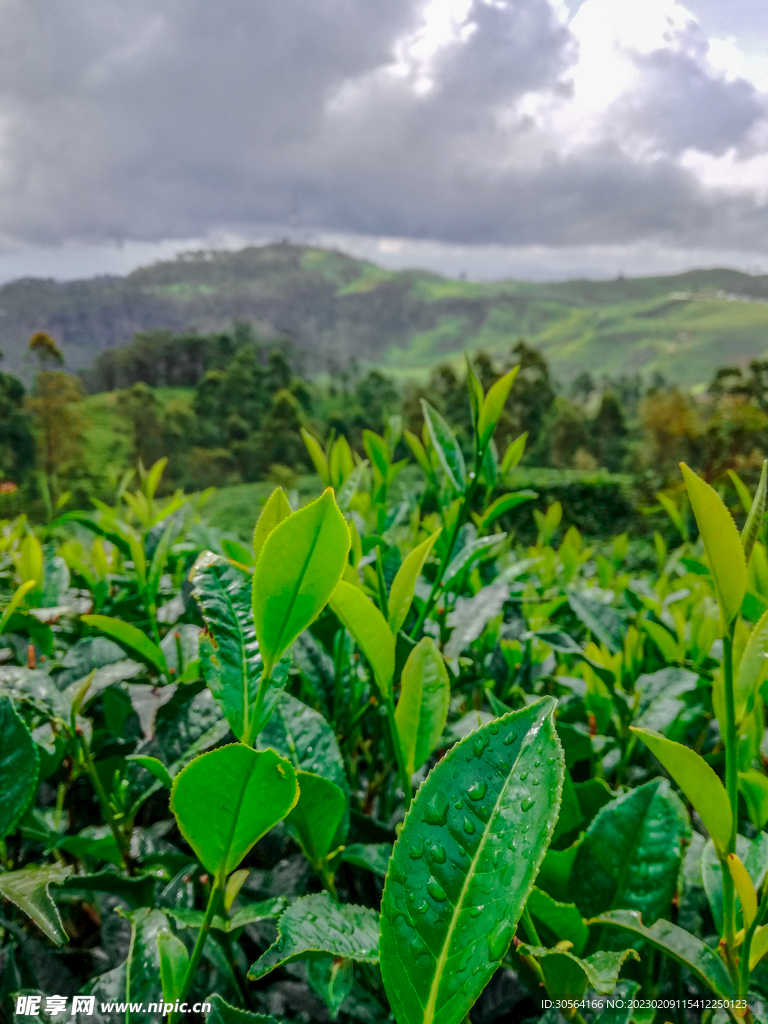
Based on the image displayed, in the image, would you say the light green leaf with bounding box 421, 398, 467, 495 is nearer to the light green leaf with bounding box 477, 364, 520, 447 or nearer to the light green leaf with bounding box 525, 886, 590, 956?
the light green leaf with bounding box 477, 364, 520, 447

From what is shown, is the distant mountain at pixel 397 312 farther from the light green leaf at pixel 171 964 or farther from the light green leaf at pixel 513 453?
the light green leaf at pixel 171 964

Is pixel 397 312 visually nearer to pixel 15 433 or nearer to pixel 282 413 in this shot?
pixel 282 413

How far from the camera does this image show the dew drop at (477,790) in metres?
0.32

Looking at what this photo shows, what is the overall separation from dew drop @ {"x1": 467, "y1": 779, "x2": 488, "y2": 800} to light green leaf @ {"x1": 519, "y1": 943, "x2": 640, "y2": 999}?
16 centimetres

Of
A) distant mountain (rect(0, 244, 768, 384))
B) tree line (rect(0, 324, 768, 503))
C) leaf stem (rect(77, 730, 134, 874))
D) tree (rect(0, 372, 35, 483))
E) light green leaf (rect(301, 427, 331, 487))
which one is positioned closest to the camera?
leaf stem (rect(77, 730, 134, 874))

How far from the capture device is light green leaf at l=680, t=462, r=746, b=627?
34 centimetres

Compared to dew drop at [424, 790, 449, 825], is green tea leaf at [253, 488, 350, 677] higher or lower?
higher

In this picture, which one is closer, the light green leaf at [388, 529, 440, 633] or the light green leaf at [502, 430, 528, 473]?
the light green leaf at [388, 529, 440, 633]

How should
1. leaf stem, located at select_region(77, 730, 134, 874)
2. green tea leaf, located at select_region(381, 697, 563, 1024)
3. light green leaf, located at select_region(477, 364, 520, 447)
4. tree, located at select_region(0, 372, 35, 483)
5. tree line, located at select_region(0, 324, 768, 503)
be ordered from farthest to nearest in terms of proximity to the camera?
tree, located at select_region(0, 372, 35, 483) < tree line, located at select_region(0, 324, 768, 503) < light green leaf, located at select_region(477, 364, 520, 447) < leaf stem, located at select_region(77, 730, 134, 874) < green tea leaf, located at select_region(381, 697, 563, 1024)

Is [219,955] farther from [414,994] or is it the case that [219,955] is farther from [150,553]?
[150,553]

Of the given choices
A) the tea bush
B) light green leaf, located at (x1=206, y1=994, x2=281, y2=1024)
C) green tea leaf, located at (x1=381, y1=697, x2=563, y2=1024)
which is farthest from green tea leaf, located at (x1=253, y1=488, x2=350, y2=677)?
light green leaf, located at (x1=206, y1=994, x2=281, y2=1024)

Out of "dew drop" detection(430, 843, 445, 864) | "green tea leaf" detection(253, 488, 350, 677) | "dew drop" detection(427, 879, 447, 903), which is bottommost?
"dew drop" detection(427, 879, 447, 903)

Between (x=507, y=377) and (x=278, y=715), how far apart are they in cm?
42

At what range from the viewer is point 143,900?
567 mm
